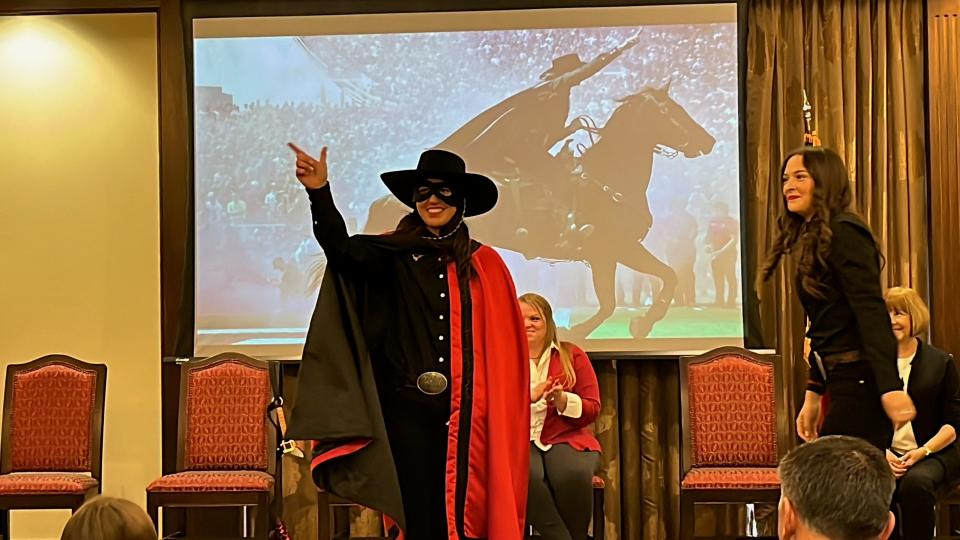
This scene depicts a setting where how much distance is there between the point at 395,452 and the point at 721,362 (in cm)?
226

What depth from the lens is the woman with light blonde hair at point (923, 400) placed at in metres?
3.77

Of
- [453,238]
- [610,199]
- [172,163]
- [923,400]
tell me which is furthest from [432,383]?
[172,163]

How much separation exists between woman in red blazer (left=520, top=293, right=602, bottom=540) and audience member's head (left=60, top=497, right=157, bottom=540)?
101 inches

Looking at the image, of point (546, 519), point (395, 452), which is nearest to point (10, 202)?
point (546, 519)

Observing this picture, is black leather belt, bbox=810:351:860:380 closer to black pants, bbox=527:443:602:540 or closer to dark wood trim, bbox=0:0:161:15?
black pants, bbox=527:443:602:540

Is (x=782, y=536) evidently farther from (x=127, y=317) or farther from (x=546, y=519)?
(x=127, y=317)

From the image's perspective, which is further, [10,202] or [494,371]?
[10,202]

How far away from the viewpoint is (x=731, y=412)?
451 centimetres

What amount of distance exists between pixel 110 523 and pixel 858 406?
1920 millimetres

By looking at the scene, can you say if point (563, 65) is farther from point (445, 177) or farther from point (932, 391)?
point (445, 177)

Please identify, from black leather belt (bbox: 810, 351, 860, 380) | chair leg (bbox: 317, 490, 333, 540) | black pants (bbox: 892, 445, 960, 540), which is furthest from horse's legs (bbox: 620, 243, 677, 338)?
black leather belt (bbox: 810, 351, 860, 380)

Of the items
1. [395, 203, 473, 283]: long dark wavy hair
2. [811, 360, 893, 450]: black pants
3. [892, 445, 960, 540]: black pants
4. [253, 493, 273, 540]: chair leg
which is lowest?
[253, 493, 273, 540]: chair leg

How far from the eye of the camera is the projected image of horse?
4852 mm

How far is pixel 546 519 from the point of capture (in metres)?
4.02
